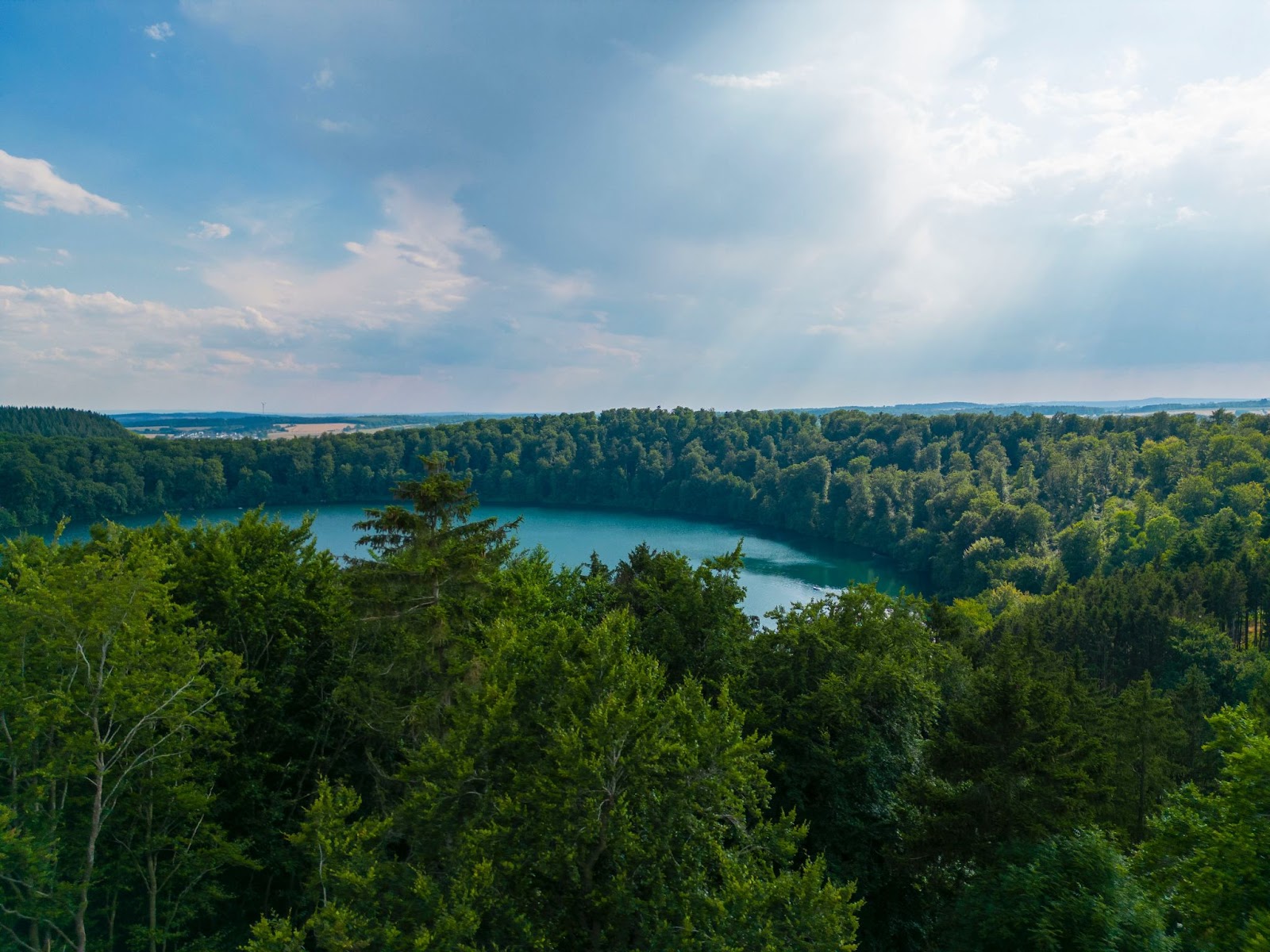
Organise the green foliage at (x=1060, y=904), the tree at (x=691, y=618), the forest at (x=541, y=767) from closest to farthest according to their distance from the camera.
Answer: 1. the forest at (x=541, y=767)
2. the green foliage at (x=1060, y=904)
3. the tree at (x=691, y=618)

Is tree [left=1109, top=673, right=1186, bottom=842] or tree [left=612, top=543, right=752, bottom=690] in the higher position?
tree [left=612, top=543, right=752, bottom=690]

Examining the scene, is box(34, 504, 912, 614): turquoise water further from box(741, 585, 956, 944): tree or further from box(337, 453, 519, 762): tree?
box(337, 453, 519, 762): tree

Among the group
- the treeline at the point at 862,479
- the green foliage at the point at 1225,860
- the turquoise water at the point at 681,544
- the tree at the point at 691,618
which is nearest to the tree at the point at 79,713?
the tree at the point at 691,618

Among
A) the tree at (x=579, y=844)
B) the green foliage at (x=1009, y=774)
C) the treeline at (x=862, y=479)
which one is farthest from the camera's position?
the treeline at (x=862, y=479)

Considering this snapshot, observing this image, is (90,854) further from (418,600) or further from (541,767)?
(541,767)

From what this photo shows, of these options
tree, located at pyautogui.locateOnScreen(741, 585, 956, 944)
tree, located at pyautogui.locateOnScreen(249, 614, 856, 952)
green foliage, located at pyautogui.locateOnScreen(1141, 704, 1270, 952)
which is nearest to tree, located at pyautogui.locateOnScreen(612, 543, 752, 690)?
tree, located at pyautogui.locateOnScreen(741, 585, 956, 944)

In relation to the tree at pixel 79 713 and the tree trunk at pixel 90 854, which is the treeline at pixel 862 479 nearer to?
the tree at pixel 79 713
